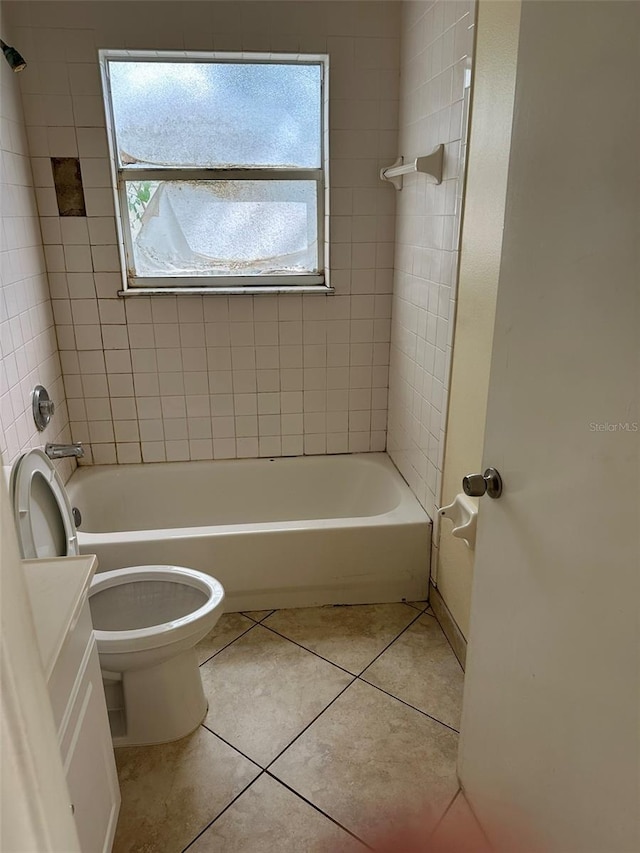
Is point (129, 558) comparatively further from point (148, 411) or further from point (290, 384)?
point (290, 384)

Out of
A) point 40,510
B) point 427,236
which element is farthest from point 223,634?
point 427,236

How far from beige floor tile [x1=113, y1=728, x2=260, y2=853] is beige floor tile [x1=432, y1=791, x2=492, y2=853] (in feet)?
1.63

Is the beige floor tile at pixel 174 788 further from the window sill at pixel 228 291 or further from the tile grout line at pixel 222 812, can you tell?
the window sill at pixel 228 291

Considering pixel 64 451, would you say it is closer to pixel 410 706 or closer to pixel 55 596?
pixel 55 596

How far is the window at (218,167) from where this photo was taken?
2.30m

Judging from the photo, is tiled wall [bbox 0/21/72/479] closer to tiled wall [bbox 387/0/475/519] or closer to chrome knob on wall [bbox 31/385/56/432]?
chrome knob on wall [bbox 31/385/56/432]

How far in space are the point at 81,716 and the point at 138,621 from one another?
726 mm

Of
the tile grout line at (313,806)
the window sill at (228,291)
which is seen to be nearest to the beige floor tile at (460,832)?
the tile grout line at (313,806)

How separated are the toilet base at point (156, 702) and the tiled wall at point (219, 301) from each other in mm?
1200

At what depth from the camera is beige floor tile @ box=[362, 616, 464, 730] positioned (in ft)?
5.81

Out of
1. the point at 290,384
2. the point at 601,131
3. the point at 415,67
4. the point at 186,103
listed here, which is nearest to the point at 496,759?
the point at 601,131

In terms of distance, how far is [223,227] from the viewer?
8.11ft

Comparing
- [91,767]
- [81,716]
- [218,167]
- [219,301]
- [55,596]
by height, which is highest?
[218,167]

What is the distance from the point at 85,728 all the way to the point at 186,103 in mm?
2239
